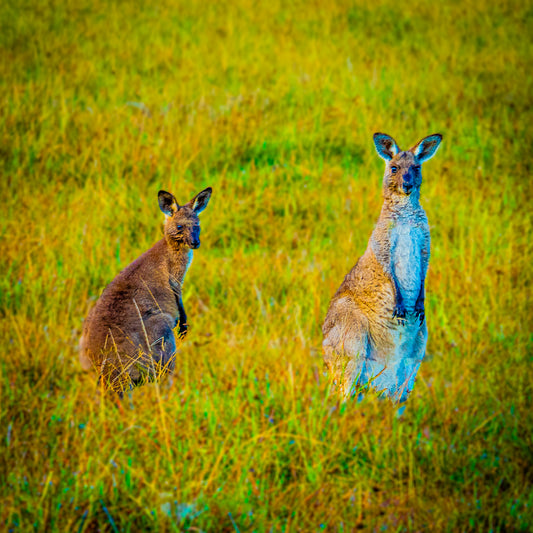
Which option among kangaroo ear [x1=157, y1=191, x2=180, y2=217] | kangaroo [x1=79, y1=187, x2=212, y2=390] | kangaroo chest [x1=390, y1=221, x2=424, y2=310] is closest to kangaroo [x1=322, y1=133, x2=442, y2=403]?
kangaroo chest [x1=390, y1=221, x2=424, y2=310]

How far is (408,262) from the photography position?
13.3 ft

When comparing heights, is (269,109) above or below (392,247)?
above

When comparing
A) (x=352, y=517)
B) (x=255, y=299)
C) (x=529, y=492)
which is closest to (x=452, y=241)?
(x=255, y=299)

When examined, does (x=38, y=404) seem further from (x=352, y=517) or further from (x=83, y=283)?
(x=352, y=517)

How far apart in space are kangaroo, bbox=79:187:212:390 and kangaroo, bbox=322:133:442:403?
0.99m

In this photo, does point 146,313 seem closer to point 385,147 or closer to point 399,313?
point 399,313

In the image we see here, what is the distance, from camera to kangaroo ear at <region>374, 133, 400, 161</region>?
3820 mm

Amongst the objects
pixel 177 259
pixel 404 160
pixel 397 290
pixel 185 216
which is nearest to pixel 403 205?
pixel 404 160

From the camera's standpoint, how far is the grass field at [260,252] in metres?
3.37

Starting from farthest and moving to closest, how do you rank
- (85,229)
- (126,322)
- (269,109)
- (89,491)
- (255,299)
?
(269,109), (85,229), (255,299), (126,322), (89,491)

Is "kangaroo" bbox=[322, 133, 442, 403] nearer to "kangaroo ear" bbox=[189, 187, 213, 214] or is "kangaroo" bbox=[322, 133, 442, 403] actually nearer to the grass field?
the grass field

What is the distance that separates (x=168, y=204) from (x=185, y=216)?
0.43ft

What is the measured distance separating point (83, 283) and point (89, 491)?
7.62 ft

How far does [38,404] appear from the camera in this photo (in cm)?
394
